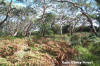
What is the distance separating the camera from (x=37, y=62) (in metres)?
3.19

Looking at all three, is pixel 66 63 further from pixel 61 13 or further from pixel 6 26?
pixel 6 26

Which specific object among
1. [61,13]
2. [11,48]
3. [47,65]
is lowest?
[47,65]

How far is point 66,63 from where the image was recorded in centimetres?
395

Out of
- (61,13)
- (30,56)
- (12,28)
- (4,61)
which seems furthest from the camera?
(12,28)

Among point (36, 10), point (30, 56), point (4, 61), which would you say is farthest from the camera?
point (36, 10)

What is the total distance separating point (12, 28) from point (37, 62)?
84.9ft

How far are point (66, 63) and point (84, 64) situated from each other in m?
0.63

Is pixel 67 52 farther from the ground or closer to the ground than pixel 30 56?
closer to the ground

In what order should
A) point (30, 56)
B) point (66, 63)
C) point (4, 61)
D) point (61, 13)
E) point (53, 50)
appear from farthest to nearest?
1. point (61, 13)
2. point (53, 50)
3. point (66, 63)
4. point (30, 56)
5. point (4, 61)

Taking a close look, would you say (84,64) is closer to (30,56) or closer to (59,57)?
(59,57)

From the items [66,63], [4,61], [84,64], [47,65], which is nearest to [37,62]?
[47,65]

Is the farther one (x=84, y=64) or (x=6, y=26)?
(x=6, y=26)

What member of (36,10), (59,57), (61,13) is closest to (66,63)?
(59,57)

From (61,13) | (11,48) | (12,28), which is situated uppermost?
(61,13)
